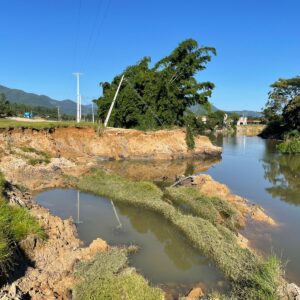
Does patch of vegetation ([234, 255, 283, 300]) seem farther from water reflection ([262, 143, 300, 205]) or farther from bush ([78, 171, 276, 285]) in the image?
water reflection ([262, 143, 300, 205])

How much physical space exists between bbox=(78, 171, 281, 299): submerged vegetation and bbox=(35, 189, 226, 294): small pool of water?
0.39 m

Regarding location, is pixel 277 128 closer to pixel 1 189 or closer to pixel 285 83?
pixel 285 83

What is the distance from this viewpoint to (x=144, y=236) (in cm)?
Answer: 1294

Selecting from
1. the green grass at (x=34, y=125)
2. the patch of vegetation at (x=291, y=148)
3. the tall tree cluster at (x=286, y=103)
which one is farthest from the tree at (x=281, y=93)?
the green grass at (x=34, y=125)

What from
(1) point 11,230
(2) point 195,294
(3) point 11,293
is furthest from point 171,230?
(3) point 11,293

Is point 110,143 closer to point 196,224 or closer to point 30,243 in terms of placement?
point 196,224

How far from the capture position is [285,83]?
75188 millimetres

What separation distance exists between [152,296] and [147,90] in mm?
36768

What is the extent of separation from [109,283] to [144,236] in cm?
493

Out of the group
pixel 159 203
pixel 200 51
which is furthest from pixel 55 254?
pixel 200 51

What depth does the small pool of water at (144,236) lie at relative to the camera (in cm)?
977

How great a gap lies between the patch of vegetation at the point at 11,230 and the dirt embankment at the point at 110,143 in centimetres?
2105

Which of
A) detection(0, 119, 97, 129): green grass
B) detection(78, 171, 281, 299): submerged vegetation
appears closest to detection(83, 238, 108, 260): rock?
detection(78, 171, 281, 299): submerged vegetation

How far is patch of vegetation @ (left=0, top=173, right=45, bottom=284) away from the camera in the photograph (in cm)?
739
